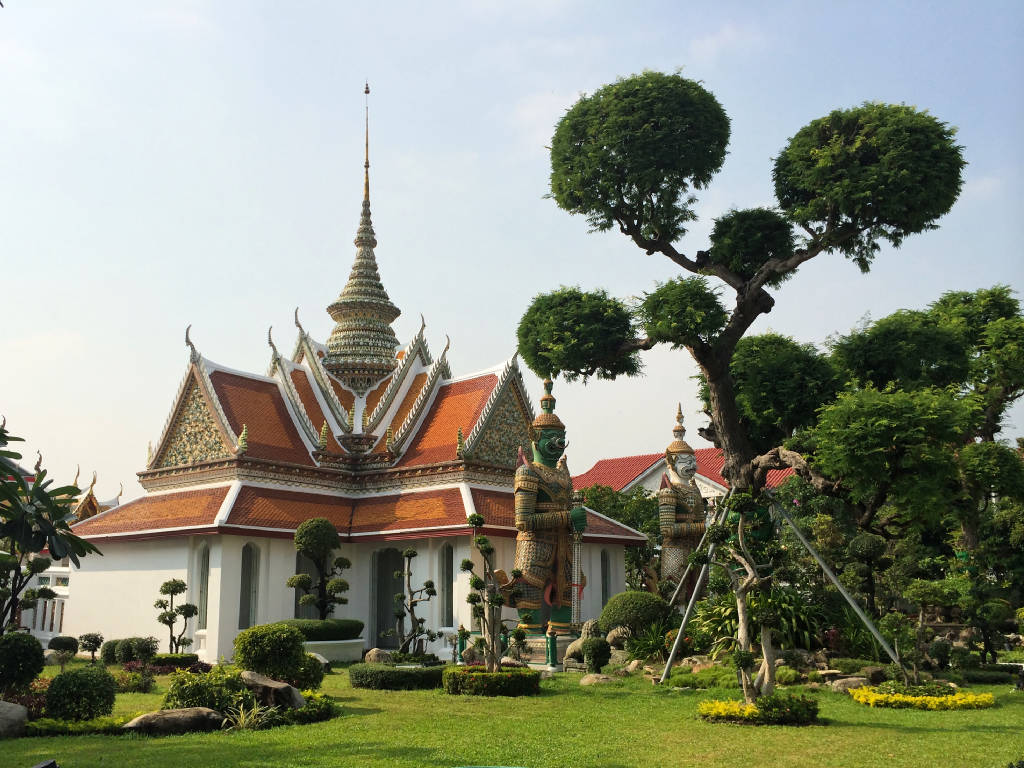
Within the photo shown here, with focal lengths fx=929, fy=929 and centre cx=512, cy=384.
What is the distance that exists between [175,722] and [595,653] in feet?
22.9

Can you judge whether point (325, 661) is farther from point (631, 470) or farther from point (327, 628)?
point (631, 470)

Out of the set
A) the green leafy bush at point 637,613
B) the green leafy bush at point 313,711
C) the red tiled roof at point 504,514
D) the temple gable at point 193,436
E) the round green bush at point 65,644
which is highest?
the temple gable at point 193,436

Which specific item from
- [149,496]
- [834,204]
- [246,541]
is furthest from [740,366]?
[149,496]

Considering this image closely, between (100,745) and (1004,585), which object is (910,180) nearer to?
(1004,585)

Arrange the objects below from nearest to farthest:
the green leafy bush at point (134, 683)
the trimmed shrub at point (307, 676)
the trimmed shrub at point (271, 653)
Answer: the trimmed shrub at point (271, 653) → the trimmed shrub at point (307, 676) → the green leafy bush at point (134, 683)

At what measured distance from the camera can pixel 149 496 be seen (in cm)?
2081

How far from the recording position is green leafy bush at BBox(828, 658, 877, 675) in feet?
41.7

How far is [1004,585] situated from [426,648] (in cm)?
1147

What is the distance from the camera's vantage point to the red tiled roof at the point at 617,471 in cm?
4038

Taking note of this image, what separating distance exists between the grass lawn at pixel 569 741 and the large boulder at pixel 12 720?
0.24m

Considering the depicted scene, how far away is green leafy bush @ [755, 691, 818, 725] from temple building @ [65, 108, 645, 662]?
359 inches

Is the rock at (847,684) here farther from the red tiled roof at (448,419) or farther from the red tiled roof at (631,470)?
the red tiled roof at (631,470)

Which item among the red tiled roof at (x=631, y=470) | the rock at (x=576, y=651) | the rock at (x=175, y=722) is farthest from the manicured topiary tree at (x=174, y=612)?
the red tiled roof at (x=631, y=470)

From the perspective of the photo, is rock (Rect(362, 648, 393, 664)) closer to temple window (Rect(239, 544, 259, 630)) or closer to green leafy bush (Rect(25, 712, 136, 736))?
temple window (Rect(239, 544, 259, 630))
